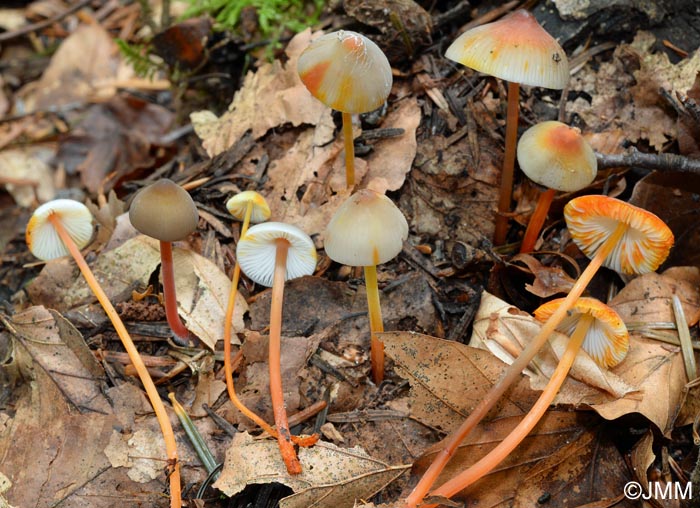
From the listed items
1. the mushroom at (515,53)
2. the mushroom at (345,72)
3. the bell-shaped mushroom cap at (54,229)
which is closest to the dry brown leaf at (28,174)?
the bell-shaped mushroom cap at (54,229)

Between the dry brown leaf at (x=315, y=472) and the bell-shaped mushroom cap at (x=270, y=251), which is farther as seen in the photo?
the bell-shaped mushroom cap at (x=270, y=251)

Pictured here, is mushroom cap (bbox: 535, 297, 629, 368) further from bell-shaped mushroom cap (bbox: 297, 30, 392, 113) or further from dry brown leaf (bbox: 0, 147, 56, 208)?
dry brown leaf (bbox: 0, 147, 56, 208)

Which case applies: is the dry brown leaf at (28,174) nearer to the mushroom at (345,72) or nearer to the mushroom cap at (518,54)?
the mushroom at (345,72)

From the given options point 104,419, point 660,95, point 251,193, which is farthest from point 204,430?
point 660,95

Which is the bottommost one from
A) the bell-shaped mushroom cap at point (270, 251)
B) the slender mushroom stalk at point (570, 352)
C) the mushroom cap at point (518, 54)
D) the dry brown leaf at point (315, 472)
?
the dry brown leaf at point (315, 472)

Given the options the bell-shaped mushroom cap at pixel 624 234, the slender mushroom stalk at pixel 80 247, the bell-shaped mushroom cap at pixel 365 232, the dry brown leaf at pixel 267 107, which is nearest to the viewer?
the bell-shaped mushroom cap at pixel 365 232

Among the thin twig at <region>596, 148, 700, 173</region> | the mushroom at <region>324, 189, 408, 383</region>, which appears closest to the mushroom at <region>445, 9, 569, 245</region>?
the thin twig at <region>596, 148, 700, 173</region>

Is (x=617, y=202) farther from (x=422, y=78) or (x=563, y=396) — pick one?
(x=422, y=78)
